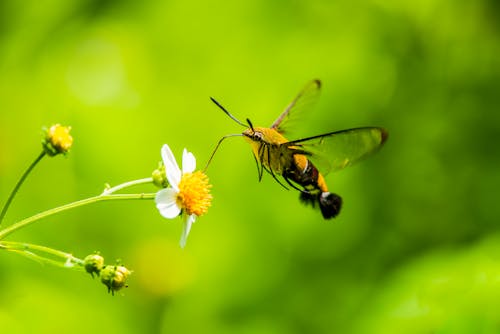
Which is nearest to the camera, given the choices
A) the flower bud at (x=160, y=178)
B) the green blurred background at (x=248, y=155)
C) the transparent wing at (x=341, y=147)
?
the flower bud at (x=160, y=178)

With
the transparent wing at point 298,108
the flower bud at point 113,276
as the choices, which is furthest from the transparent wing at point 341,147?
the flower bud at point 113,276

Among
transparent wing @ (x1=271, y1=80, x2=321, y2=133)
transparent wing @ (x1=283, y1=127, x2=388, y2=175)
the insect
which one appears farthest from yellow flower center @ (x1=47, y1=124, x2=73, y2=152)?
transparent wing @ (x1=271, y1=80, x2=321, y2=133)

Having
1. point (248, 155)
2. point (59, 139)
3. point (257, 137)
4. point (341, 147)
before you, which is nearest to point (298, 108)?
point (341, 147)

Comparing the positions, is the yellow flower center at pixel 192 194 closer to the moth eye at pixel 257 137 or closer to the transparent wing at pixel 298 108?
the moth eye at pixel 257 137

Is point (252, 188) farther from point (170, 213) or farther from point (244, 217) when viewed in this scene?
point (170, 213)

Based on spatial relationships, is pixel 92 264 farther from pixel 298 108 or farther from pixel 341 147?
pixel 298 108

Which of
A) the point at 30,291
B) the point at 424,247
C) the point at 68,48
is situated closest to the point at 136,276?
the point at 30,291

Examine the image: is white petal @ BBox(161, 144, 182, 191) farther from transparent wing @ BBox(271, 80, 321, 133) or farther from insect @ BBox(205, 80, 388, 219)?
transparent wing @ BBox(271, 80, 321, 133)
